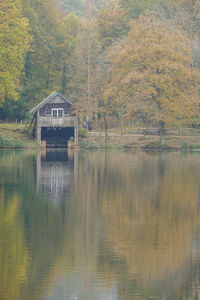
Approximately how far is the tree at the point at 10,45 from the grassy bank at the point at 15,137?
14.0 ft

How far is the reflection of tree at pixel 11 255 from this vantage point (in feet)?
35.8

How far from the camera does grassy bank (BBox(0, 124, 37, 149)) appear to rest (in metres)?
63.6

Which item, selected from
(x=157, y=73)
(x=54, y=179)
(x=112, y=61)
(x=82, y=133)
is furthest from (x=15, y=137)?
(x=54, y=179)

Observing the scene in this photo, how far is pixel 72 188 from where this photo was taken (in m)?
26.6

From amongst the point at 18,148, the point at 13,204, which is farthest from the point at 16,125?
the point at 13,204

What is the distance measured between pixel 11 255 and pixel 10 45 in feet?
171

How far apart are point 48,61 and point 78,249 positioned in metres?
67.8

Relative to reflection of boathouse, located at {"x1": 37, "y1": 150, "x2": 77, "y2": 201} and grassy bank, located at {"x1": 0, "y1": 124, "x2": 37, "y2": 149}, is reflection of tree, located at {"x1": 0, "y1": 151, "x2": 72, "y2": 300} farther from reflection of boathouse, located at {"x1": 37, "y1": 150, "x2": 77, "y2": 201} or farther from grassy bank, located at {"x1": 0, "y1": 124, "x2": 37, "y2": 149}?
grassy bank, located at {"x1": 0, "y1": 124, "x2": 37, "y2": 149}

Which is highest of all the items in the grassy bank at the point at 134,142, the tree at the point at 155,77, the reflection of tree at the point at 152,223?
the tree at the point at 155,77

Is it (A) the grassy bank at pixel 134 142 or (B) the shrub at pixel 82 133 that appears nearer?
(A) the grassy bank at pixel 134 142

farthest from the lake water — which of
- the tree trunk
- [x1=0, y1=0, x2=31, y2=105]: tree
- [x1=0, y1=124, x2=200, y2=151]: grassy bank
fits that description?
[x1=0, y1=124, x2=200, y2=151]: grassy bank

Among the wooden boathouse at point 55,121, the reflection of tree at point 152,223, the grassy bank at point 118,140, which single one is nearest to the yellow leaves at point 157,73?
the grassy bank at point 118,140

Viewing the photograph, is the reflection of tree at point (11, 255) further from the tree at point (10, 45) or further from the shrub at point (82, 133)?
the shrub at point (82, 133)

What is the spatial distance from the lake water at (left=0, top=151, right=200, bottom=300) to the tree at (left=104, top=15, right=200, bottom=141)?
34728 millimetres
